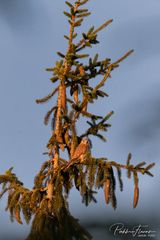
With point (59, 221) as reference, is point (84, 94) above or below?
above

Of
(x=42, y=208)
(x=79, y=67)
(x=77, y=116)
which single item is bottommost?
(x=42, y=208)

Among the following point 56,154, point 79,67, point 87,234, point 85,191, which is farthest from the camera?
point 79,67

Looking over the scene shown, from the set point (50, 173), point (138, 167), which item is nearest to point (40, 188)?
point (50, 173)

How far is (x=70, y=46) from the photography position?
13.0 meters

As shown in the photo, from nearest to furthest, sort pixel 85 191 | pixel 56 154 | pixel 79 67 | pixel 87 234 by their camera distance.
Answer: pixel 87 234 < pixel 85 191 < pixel 56 154 < pixel 79 67

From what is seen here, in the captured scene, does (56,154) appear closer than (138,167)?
No

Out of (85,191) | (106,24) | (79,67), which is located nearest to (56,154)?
(85,191)

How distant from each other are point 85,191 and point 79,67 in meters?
3.10

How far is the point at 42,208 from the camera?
10.9 meters

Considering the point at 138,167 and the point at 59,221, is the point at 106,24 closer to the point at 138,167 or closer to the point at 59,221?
the point at 138,167

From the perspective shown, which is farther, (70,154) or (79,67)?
(79,67)

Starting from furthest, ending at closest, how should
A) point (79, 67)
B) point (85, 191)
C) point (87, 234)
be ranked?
1. point (79, 67)
2. point (85, 191)
3. point (87, 234)

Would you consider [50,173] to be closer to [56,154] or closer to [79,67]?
[56,154]

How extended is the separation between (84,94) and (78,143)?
135 cm
